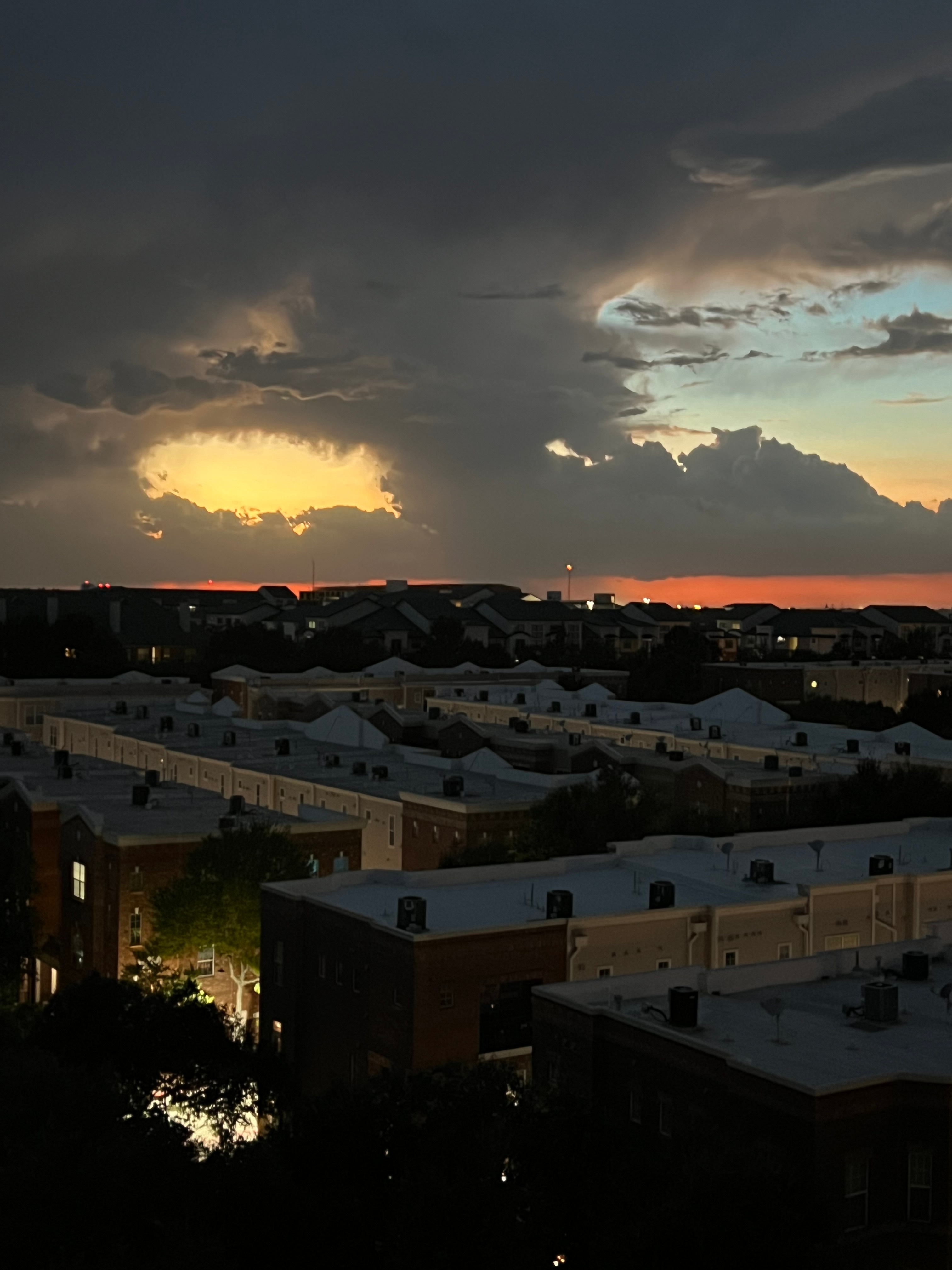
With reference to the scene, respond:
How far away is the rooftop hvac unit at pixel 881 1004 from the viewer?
24.7m

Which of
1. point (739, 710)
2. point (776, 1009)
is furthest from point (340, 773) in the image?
point (776, 1009)

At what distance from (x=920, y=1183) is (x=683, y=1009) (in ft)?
14.8

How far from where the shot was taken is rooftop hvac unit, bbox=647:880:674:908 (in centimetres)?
3388

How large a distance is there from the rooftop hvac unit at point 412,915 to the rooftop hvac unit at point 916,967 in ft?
31.3

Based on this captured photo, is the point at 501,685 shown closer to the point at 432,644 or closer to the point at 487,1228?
the point at 432,644

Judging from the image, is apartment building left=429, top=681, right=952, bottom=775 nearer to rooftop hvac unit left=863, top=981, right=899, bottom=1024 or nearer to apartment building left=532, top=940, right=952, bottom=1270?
apartment building left=532, top=940, right=952, bottom=1270

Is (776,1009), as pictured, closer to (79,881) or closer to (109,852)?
(109,852)

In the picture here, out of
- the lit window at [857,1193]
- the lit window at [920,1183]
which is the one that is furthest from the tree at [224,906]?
the lit window at [920,1183]

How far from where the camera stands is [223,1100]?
28.2m

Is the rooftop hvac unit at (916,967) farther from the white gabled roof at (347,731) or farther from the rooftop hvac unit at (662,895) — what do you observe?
the white gabled roof at (347,731)

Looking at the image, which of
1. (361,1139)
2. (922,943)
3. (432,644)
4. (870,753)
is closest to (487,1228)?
(361,1139)

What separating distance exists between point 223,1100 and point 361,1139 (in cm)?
826

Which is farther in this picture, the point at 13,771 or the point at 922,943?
the point at 13,771

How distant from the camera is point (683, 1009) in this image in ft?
80.0
